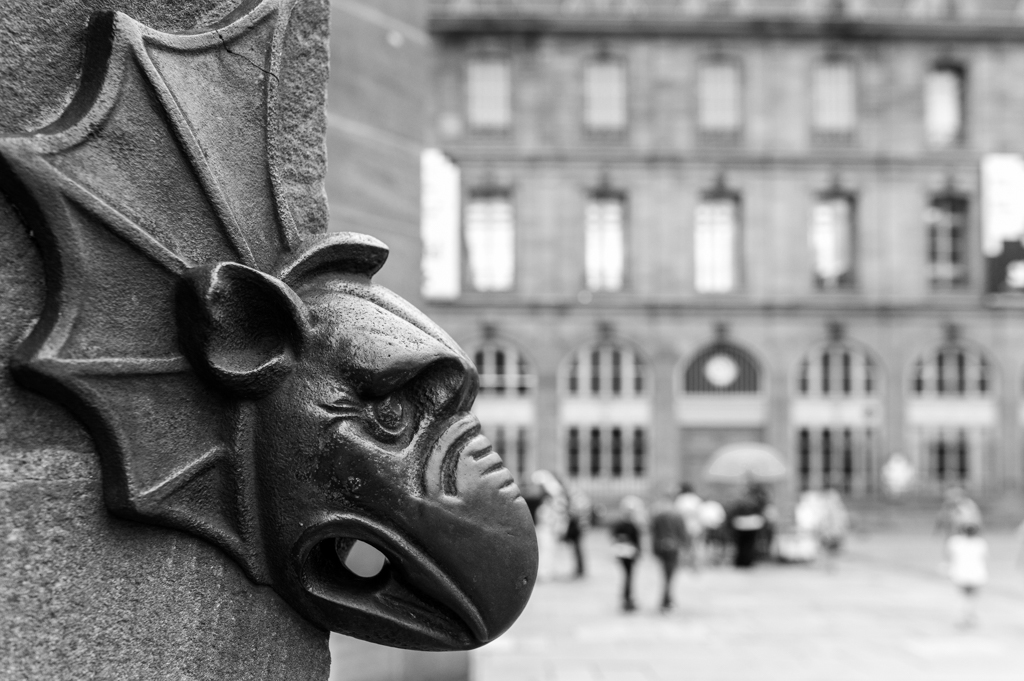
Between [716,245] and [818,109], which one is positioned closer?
[716,245]

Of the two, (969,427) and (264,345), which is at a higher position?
(264,345)

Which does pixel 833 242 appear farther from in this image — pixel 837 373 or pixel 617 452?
pixel 617 452

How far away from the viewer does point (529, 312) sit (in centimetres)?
2686

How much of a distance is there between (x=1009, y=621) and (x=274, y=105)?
12.4 metres

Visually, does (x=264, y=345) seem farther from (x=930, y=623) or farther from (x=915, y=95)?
(x=915, y=95)

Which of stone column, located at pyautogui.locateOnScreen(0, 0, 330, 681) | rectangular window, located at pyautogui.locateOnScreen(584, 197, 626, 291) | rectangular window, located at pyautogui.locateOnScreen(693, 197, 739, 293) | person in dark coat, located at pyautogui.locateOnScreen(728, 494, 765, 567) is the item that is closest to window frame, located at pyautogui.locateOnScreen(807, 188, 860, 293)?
rectangular window, located at pyautogui.locateOnScreen(693, 197, 739, 293)

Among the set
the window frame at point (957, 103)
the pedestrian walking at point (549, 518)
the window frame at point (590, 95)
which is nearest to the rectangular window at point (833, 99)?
the window frame at point (957, 103)

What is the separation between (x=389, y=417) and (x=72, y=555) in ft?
1.17

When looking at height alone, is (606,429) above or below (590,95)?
below

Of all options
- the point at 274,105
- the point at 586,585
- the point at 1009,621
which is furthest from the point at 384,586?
the point at 586,585

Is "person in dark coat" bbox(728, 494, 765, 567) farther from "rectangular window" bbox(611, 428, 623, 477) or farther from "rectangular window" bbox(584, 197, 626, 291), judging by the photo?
"rectangular window" bbox(584, 197, 626, 291)

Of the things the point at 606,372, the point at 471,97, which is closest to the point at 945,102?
the point at 606,372

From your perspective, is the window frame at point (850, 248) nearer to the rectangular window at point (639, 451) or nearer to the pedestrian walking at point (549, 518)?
the rectangular window at point (639, 451)

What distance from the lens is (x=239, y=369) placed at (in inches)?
40.2
